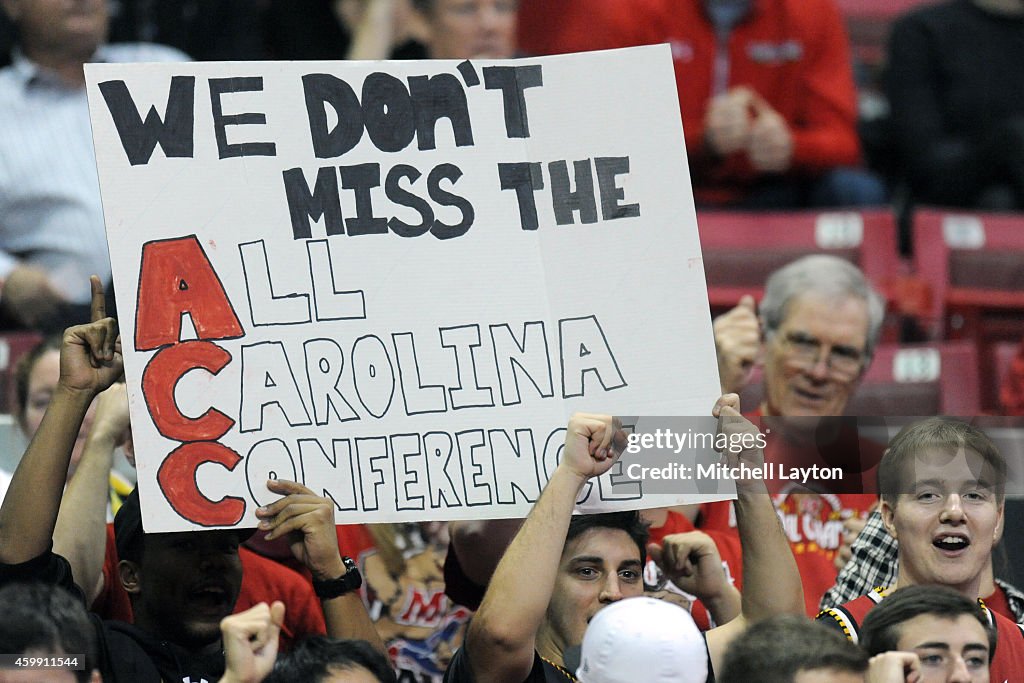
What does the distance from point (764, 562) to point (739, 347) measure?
1.07 metres

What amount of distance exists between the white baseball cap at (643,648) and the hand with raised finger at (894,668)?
0.28m

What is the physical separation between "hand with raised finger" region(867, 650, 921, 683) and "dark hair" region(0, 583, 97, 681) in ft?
4.23

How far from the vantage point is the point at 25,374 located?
13.4ft

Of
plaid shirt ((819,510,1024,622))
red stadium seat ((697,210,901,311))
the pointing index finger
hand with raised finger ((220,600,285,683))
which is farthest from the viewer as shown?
red stadium seat ((697,210,901,311))

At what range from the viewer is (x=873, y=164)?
6875mm

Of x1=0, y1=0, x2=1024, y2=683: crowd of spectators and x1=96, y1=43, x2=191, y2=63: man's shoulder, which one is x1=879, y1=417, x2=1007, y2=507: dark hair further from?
x1=96, y1=43, x2=191, y2=63: man's shoulder

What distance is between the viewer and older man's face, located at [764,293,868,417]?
442cm

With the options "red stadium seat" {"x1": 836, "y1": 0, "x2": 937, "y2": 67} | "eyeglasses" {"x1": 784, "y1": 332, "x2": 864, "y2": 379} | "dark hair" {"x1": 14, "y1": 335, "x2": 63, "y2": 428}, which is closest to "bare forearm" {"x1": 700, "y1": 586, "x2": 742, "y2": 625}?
"eyeglasses" {"x1": 784, "y1": 332, "x2": 864, "y2": 379}

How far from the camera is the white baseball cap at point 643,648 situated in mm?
2809

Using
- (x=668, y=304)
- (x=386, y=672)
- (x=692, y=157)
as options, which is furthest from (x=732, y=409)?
(x=692, y=157)

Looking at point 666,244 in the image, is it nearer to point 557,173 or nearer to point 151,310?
point 557,173

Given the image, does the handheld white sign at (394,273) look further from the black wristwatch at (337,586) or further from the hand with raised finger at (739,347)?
the hand with raised finger at (739,347)

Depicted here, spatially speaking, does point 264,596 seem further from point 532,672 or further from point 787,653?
point 787,653

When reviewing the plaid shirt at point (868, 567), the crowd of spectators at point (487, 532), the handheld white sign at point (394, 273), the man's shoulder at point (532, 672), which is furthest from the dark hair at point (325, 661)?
the plaid shirt at point (868, 567)
